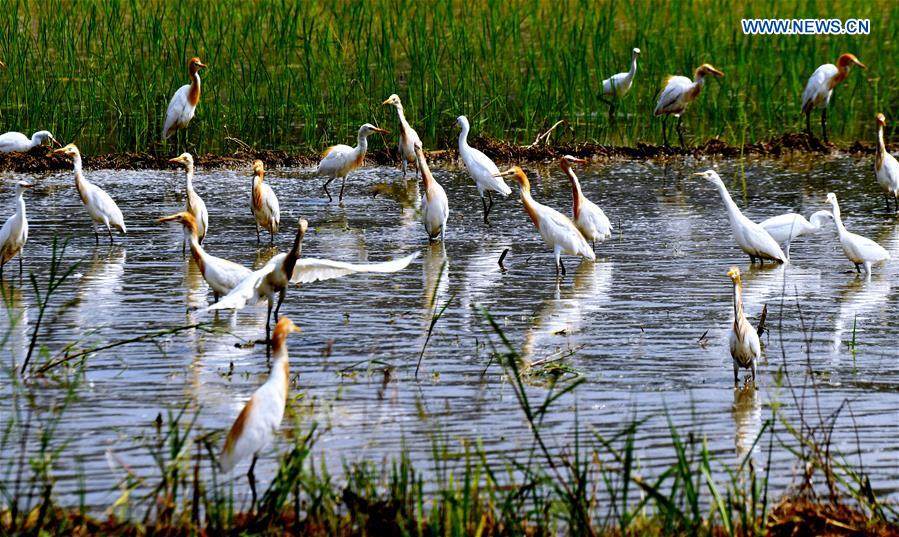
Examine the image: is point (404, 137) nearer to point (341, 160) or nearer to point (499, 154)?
point (341, 160)

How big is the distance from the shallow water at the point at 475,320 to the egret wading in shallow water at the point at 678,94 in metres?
1.40

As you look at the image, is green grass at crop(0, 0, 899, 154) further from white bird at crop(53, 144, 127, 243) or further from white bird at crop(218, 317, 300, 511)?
white bird at crop(218, 317, 300, 511)

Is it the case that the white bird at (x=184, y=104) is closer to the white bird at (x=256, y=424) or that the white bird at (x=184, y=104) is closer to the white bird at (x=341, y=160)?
the white bird at (x=341, y=160)

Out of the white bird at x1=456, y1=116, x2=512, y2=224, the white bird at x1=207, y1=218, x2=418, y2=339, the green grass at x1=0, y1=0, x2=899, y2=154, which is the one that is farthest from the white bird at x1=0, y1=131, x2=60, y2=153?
the white bird at x1=207, y1=218, x2=418, y2=339

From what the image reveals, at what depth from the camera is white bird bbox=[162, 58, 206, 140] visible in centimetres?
1477

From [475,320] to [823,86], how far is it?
840 cm

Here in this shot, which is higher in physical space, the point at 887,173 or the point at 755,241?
the point at 887,173

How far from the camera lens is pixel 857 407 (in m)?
6.31

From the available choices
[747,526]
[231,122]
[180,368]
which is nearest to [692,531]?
[747,526]

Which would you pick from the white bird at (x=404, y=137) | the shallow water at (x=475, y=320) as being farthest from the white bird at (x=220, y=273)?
the white bird at (x=404, y=137)

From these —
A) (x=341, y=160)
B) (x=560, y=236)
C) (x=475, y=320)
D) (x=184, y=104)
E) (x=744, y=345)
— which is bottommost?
(x=475, y=320)

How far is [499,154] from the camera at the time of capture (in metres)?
14.9

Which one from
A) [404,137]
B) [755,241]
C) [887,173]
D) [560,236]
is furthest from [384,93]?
[755,241]

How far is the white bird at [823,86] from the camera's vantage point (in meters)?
15.4
